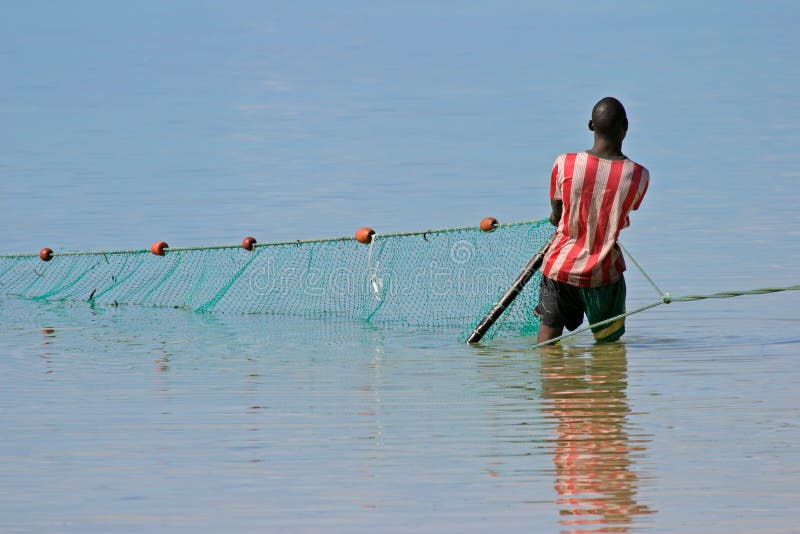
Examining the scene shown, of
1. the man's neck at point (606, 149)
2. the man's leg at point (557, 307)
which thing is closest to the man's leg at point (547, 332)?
the man's leg at point (557, 307)

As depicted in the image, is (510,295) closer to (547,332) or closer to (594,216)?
(547,332)

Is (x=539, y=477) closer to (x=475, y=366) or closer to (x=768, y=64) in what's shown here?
(x=475, y=366)

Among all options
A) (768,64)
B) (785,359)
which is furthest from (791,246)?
(768,64)

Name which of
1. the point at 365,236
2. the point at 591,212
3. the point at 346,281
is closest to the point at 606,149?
the point at 591,212

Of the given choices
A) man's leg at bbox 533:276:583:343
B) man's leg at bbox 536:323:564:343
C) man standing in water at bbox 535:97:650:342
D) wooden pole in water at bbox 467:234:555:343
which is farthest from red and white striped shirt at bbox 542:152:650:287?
man's leg at bbox 536:323:564:343

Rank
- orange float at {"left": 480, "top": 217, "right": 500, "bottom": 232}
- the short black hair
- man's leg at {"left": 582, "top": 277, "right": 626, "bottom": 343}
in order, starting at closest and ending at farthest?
1. the short black hair
2. man's leg at {"left": 582, "top": 277, "right": 626, "bottom": 343}
3. orange float at {"left": 480, "top": 217, "right": 500, "bottom": 232}

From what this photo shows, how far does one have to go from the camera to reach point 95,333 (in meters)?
12.7

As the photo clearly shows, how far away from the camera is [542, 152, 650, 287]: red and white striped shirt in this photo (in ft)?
32.3

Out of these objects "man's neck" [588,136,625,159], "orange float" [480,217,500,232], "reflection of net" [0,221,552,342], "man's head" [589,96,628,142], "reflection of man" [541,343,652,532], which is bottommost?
"reflection of man" [541,343,652,532]

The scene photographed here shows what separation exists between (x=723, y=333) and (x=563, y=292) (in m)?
2.31

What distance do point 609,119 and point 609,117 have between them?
0.04ft

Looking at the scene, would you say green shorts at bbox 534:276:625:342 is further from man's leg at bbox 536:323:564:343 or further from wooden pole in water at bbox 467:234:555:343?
wooden pole in water at bbox 467:234:555:343

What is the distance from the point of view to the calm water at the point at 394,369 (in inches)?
275

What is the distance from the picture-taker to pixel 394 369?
10500mm
